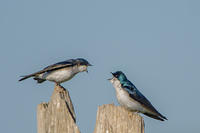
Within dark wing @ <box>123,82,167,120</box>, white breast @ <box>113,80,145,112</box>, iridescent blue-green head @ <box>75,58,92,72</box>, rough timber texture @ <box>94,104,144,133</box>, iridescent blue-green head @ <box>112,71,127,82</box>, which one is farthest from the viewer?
iridescent blue-green head @ <box>75,58,92,72</box>

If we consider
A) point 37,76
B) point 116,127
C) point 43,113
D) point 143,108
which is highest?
point 37,76

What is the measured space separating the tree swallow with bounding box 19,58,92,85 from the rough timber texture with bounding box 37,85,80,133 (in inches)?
132

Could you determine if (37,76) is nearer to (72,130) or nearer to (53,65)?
(53,65)

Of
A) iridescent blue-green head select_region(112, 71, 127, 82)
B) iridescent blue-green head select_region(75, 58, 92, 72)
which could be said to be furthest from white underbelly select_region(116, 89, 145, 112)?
iridescent blue-green head select_region(75, 58, 92, 72)

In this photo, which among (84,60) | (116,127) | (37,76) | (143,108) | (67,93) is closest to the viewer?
(116,127)

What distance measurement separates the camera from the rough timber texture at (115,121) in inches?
125

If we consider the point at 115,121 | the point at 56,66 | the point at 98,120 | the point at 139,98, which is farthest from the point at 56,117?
the point at 56,66

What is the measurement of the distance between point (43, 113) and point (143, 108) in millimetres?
2924

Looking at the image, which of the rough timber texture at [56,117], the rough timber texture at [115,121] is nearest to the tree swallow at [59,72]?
the rough timber texture at [56,117]

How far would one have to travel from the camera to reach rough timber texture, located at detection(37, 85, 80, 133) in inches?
126

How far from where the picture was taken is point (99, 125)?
3.22 meters

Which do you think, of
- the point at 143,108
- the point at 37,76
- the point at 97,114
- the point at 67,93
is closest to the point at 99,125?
the point at 97,114

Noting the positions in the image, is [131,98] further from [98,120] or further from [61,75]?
[98,120]

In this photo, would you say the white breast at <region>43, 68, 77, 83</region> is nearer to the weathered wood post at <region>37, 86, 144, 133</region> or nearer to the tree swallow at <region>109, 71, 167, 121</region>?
the tree swallow at <region>109, 71, 167, 121</region>
